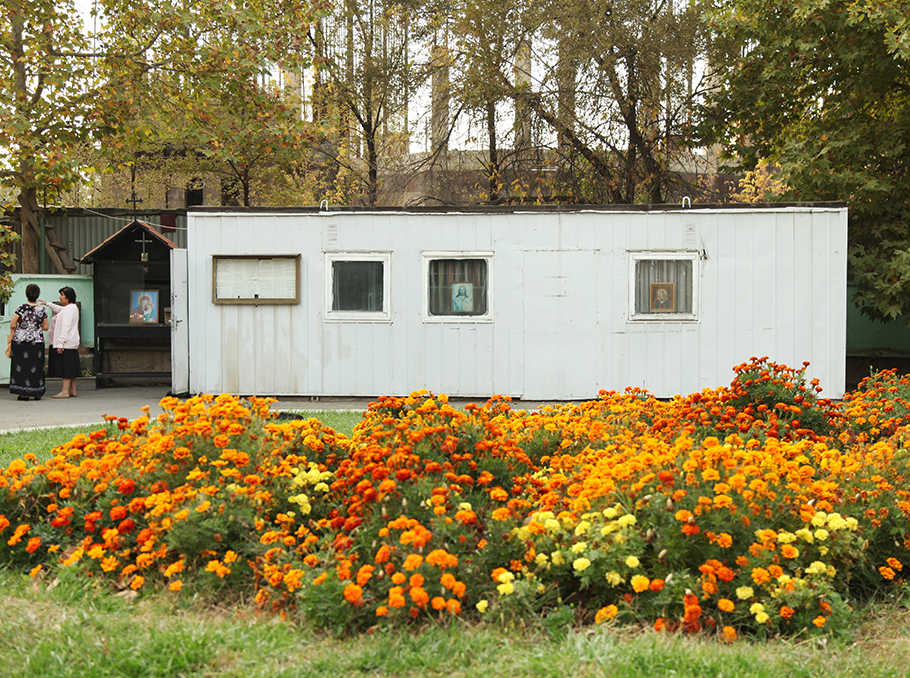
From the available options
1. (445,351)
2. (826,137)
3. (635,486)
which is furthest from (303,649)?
(826,137)

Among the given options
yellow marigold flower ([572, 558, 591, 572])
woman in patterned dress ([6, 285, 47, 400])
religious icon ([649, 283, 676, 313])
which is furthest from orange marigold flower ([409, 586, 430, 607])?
woman in patterned dress ([6, 285, 47, 400])

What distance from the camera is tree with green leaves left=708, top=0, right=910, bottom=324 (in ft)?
43.2

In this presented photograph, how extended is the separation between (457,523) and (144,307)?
37.6 ft

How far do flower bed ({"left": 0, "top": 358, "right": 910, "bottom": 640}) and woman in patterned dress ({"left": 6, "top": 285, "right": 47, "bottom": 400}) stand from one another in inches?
307

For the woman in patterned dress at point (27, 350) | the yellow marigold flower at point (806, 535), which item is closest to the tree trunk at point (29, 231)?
the woman in patterned dress at point (27, 350)

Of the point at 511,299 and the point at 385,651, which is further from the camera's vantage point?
the point at 511,299

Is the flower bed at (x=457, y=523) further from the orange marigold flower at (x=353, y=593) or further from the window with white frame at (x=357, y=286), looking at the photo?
the window with white frame at (x=357, y=286)

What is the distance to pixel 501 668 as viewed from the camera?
2721 millimetres

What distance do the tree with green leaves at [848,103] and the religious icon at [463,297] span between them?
281 inches

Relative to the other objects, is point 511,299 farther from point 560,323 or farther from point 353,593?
point 353,593

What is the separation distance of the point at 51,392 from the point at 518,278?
7.59 metres

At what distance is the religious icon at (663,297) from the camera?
10344 millimetres

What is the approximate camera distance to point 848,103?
584 inches

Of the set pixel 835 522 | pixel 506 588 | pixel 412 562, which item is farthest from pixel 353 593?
pixel 835 522
